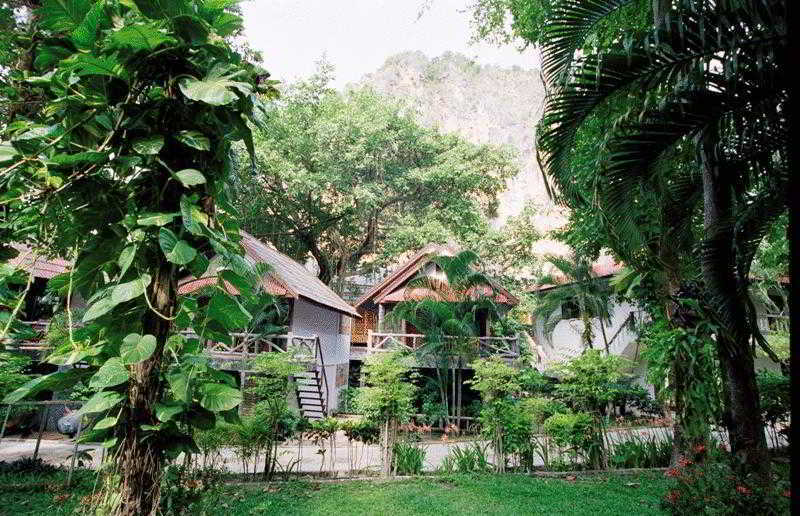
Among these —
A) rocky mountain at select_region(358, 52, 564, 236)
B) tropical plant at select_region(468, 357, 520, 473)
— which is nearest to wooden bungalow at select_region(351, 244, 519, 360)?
tropical plant at select_region(468, 357, 520, 473)

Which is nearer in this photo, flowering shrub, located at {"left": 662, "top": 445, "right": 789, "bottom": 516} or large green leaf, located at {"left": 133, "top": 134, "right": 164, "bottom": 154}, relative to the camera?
large green leaf, located at {"left": 133, "top": 134, "right": 164, "bottom": 154}

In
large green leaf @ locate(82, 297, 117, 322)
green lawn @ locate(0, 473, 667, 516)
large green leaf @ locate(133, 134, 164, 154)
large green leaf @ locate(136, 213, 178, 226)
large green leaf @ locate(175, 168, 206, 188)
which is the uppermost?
large green leaf @ locate(133, 134, 164, 154)

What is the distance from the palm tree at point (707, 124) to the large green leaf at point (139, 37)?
2.53m

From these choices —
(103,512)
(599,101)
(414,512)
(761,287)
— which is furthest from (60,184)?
(761,287)

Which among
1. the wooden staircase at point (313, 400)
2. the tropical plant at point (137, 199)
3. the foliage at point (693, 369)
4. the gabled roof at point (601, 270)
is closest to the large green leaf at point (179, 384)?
the tropical plant at point (137, 199)

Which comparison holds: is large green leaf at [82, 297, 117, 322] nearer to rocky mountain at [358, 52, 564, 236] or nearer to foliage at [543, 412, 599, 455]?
foliage at [543, 412, 599, 455]

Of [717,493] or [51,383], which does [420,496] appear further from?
[51,383]

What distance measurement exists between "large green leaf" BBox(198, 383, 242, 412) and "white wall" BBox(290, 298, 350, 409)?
13443 mm

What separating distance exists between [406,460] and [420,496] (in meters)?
1.54

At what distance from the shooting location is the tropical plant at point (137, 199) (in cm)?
129

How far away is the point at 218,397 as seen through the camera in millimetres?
1350

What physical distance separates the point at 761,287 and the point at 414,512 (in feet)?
44.7

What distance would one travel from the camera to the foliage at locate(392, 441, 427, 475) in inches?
272

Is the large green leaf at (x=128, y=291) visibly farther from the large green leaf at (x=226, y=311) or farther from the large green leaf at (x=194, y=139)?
the large green leaf at (x=194, y=139)
